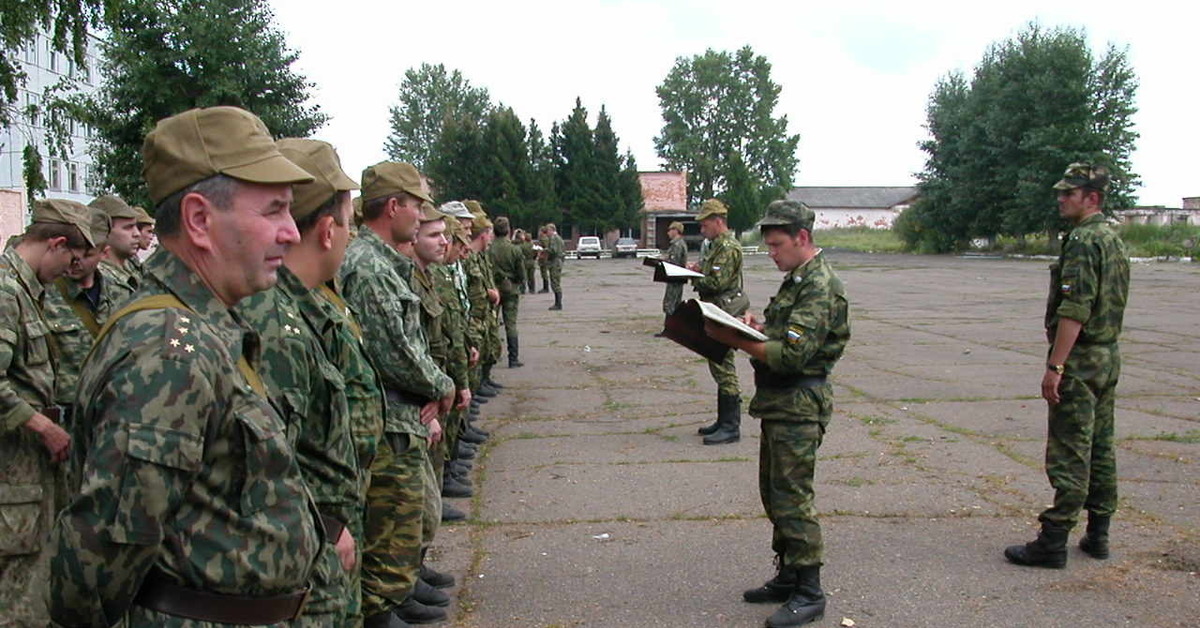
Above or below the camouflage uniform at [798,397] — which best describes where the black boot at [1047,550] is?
below

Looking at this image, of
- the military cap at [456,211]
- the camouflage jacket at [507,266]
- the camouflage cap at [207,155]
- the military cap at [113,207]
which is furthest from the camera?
the camouflage jacket at [507,266]

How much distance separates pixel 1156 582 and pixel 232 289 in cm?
468

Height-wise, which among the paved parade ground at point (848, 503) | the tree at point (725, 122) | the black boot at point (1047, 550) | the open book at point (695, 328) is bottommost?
the paved parade ground at point (848, 503)

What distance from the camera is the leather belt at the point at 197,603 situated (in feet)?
6.13

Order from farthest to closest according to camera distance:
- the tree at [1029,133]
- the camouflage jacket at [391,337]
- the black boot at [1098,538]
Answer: the tree at [1029,133] < the black boot at [1098,538] < the camouflage jacket at [391,337]

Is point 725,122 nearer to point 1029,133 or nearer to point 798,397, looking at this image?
point 1029,133

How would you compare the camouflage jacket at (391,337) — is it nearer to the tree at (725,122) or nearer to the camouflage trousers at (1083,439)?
the camouflage trousers at (1083,439)

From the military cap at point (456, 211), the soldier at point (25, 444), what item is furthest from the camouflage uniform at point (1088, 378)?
the military cap at point (456, 211)

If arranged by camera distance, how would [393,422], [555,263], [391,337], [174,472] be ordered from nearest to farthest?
[174,472]
[393,422]
[391,337]
[555,263]

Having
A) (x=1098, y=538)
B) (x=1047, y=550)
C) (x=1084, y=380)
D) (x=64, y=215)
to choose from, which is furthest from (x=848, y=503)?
(x=64, y=215)

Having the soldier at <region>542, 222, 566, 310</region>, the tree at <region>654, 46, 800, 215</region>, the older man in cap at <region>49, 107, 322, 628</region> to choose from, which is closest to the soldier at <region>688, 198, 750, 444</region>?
the older man in cap at <region>49, 107, 322, 628</region>

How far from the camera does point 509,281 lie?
1298 cm

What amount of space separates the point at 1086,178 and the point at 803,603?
2.77 m

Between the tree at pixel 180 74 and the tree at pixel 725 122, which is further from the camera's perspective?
the tree at pixel 725 122
